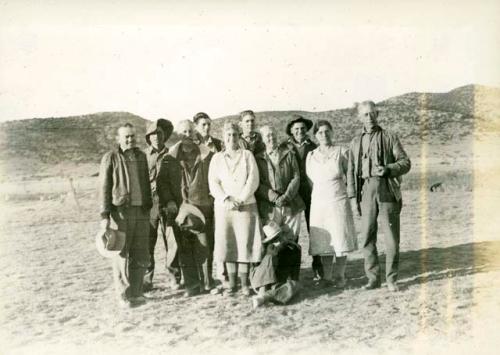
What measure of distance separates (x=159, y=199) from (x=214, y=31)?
203 cm

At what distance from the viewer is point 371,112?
5.44 metres

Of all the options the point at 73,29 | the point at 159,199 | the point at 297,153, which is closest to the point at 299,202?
the point at 297,153

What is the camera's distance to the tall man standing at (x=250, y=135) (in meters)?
5.39

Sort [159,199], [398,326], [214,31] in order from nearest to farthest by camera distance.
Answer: [398,326] < [159,199] < [214,31]

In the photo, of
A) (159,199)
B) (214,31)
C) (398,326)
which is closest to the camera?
(398,326)

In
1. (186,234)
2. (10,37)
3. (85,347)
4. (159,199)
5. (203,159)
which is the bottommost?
(85,347)

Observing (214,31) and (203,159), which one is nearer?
(203,159)

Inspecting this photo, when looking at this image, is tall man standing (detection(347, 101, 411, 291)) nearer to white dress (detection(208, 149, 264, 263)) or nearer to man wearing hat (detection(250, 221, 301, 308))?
man wearing hat (detection(250, 221, 301, 308))

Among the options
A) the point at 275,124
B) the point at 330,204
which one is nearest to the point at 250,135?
the point at 275,124

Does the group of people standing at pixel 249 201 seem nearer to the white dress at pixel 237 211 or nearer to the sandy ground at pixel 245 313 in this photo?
the white dress at pixel 237 211

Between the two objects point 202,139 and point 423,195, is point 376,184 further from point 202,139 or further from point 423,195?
point 202,139

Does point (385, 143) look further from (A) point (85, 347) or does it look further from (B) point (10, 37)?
(B) point (10, 37)

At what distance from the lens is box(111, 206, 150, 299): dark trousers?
17.1 feet

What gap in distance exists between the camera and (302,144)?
18.4 feet
